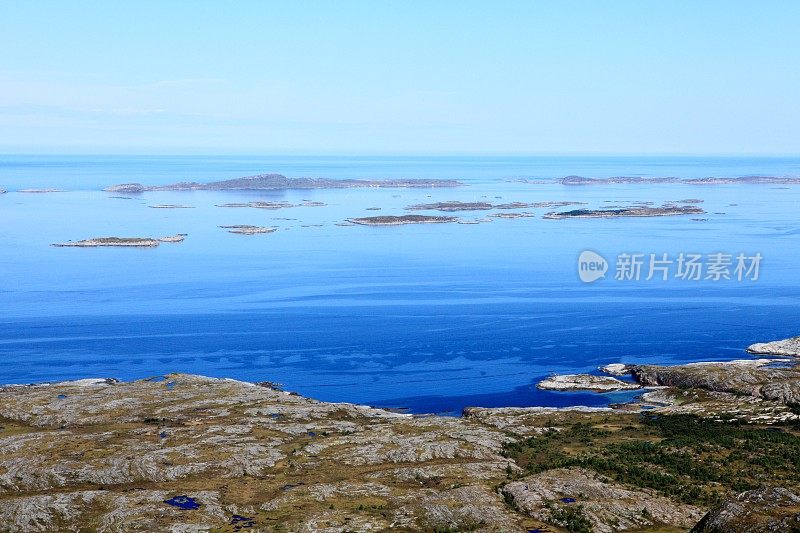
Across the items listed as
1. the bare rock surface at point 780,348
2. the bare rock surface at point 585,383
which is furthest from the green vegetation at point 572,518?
the bare rock surface at point 780,348

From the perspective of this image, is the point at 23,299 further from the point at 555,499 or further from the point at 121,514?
the point at 555,499

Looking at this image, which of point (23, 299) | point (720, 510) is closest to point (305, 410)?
point (720, 510)

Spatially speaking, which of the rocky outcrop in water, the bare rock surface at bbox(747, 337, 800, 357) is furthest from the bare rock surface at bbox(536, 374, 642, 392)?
the bare rock surface at bbox(747, 337, 800, 357)

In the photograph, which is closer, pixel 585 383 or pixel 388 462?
pixel 388 462

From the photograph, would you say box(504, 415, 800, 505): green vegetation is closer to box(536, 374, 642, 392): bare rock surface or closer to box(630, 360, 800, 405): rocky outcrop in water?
box(630, 360, 800, 405): rocky outcrop in water

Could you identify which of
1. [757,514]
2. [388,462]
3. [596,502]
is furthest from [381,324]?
[757,514]

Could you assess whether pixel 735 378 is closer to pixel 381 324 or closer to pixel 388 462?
pixel 388 462

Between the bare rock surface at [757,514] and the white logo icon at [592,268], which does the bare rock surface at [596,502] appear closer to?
the bare rock surface at [757,514]
